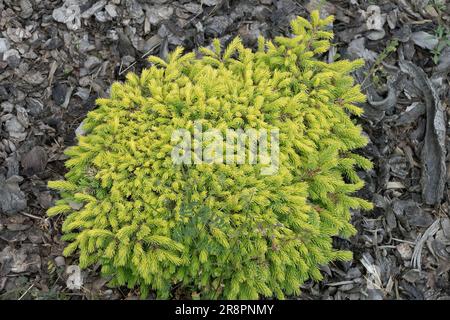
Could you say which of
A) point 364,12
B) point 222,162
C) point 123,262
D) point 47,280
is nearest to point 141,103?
point 222,162

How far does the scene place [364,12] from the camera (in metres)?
4.21

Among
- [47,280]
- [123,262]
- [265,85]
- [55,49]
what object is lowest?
[47,280]

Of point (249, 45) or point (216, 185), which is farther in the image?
point (249, 45)

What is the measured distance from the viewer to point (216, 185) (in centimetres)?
300

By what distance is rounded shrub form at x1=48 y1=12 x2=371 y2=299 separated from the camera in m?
2.99

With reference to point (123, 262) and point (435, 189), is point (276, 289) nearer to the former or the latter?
point (123, 262)

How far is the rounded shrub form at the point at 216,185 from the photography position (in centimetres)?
299

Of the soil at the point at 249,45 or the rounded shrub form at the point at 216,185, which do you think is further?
the soil at the point at 249,45

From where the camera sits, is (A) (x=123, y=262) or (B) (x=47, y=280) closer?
(A) (x=123, y=262)

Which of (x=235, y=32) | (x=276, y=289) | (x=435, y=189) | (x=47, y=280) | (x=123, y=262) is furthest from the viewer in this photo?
(x=235, y=32)

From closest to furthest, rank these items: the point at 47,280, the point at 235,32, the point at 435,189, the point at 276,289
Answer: the point at 276,289 → the point at 47,280 → the point at 435,189 → the point at 235,32

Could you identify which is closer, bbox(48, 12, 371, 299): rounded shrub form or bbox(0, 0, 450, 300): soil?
bbox(48, 12, 371, 299): rounded shrub form

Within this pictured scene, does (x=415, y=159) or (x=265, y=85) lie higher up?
(x=265, y=85)

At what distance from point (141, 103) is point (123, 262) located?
1.05 m
